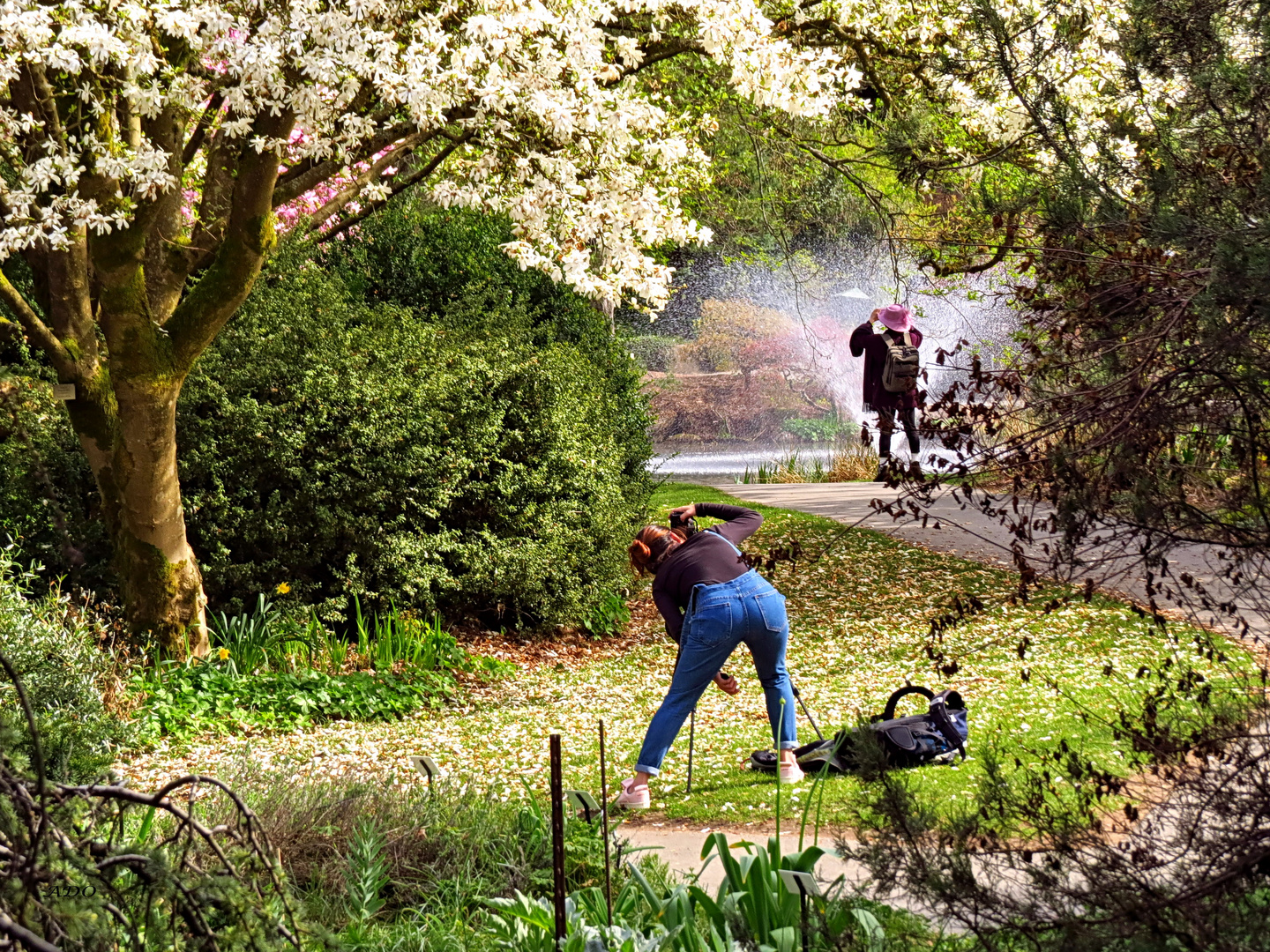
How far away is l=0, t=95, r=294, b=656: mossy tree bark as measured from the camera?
24.3ft

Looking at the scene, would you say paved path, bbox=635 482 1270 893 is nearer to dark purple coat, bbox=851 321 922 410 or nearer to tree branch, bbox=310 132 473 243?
dark purple coat, bbox=851 321 922 410

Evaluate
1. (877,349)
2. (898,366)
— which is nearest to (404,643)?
(898,366)

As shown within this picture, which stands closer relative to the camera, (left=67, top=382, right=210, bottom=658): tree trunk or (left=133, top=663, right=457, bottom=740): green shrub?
(left=133, top=663, right=457, bottom=740): green shrub

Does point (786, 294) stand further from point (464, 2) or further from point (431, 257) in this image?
point (464, 2)

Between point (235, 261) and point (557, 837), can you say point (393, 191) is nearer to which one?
point (235, 261)

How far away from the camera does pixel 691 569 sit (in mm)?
5570

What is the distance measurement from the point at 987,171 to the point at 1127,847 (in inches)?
321

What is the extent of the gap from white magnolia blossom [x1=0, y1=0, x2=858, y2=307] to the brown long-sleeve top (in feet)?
9.74

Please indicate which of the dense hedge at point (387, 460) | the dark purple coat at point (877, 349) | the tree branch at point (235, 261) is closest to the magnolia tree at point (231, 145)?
the tree branch at point (235, 261)

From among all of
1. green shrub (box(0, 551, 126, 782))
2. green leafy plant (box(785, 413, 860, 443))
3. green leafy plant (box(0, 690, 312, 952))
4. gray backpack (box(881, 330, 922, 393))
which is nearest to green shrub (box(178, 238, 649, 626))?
green shrub (box(0, 551, 126, 782))

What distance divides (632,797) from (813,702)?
2.67 m

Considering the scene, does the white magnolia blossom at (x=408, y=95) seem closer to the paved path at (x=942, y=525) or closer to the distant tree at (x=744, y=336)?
the paved path at (x=942, y=525)

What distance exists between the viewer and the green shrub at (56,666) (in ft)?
17.7

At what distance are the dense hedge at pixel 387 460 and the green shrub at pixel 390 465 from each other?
0.02 metres
